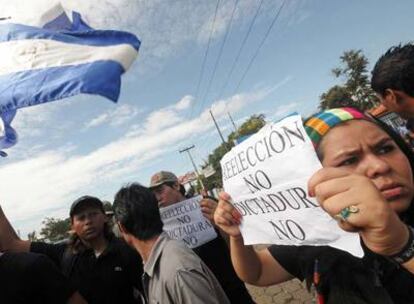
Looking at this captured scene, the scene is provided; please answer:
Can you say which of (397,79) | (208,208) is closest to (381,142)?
(397,79)

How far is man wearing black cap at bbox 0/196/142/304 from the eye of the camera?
3250 millimetres

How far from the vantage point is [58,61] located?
320 centimetres

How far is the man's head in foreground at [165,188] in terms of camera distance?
3971 mm

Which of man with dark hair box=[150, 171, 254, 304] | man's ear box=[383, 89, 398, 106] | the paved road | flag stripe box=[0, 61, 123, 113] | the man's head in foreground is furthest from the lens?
the paved road

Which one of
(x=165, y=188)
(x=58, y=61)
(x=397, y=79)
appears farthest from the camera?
(x=165, y=188)

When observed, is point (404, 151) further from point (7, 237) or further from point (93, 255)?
point (7, 237)

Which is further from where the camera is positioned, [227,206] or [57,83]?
[57,83]

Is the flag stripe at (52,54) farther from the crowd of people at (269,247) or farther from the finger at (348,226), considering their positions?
the finger at (348,226)

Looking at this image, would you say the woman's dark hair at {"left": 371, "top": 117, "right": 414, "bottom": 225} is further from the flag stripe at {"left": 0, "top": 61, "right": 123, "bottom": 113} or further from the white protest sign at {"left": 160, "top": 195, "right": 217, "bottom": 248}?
the white protest sign at {"left": 160, "top": 195, "right": 217, "bottom": 248}

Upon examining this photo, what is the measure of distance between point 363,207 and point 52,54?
10.5 ft

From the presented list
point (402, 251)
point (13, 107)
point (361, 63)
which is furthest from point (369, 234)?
point (361, 63)

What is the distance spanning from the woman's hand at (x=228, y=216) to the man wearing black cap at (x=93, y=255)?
1.72 m

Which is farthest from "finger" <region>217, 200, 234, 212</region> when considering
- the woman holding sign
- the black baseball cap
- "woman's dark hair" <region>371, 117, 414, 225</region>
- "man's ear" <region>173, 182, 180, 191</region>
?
the black baseball cap

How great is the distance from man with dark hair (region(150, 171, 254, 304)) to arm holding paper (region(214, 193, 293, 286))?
1161 mm
